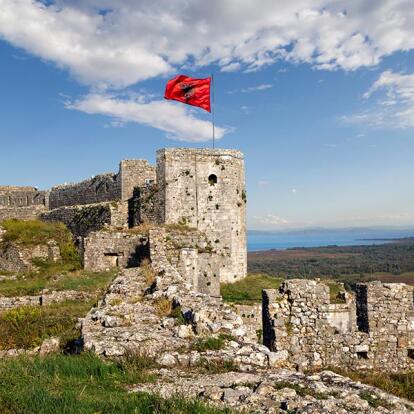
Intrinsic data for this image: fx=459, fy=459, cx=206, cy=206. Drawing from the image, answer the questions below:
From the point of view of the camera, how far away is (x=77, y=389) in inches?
214

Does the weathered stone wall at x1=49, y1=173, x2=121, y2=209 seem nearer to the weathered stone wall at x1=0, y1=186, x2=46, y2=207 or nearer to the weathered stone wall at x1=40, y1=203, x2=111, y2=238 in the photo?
the weathered stone wall at x1=40, y1=203, x2=111, y2=238

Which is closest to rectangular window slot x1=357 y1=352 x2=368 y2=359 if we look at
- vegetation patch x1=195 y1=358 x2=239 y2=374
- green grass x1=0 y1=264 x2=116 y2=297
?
vegetation patch x1=195 y1=358 x2=239 y2=374

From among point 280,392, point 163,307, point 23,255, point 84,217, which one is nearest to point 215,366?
point 280,392

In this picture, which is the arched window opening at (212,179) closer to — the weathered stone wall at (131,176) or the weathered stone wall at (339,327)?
the weathered stone wall at (131,176)

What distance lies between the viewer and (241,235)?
2486 cm

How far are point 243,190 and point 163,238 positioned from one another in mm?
8592

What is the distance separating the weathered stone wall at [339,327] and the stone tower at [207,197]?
13.4 metres

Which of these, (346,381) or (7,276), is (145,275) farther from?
(7,276)

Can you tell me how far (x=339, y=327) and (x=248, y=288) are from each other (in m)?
12.6

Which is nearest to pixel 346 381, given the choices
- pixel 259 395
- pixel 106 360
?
pixel 259 395

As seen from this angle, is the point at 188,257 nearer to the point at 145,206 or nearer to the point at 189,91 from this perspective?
the point at 145,206

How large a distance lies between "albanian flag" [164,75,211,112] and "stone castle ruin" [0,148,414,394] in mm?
2635

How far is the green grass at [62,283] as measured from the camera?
17609 mm

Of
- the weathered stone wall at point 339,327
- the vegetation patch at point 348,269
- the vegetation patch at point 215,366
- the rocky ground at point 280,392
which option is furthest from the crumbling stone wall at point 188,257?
the vegetation patch at point 348,269
